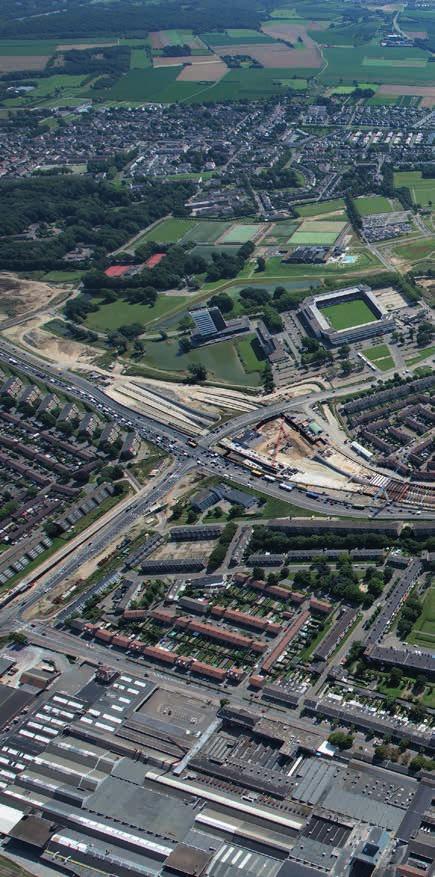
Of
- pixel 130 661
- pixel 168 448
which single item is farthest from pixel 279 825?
pixel 168 448

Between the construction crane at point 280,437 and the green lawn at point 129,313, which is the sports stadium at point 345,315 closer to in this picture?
the green lawn at point 129,313

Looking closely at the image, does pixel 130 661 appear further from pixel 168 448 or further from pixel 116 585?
pixel 168 448

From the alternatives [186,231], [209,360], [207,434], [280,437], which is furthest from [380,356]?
[186,231]

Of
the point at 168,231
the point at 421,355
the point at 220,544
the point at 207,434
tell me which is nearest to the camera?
the point at 220,544

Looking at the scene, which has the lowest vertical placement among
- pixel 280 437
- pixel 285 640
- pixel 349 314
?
pixel 285 640

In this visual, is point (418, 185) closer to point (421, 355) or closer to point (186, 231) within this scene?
point (186, 231)

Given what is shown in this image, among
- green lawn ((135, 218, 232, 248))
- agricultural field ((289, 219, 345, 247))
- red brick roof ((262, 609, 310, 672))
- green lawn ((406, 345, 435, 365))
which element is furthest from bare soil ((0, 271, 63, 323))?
red brick roof ((262, 609, 310, 672))

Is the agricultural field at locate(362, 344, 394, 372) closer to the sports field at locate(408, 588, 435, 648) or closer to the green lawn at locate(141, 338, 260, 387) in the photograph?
the green lawn at locate(141, 338, 260, 387)
